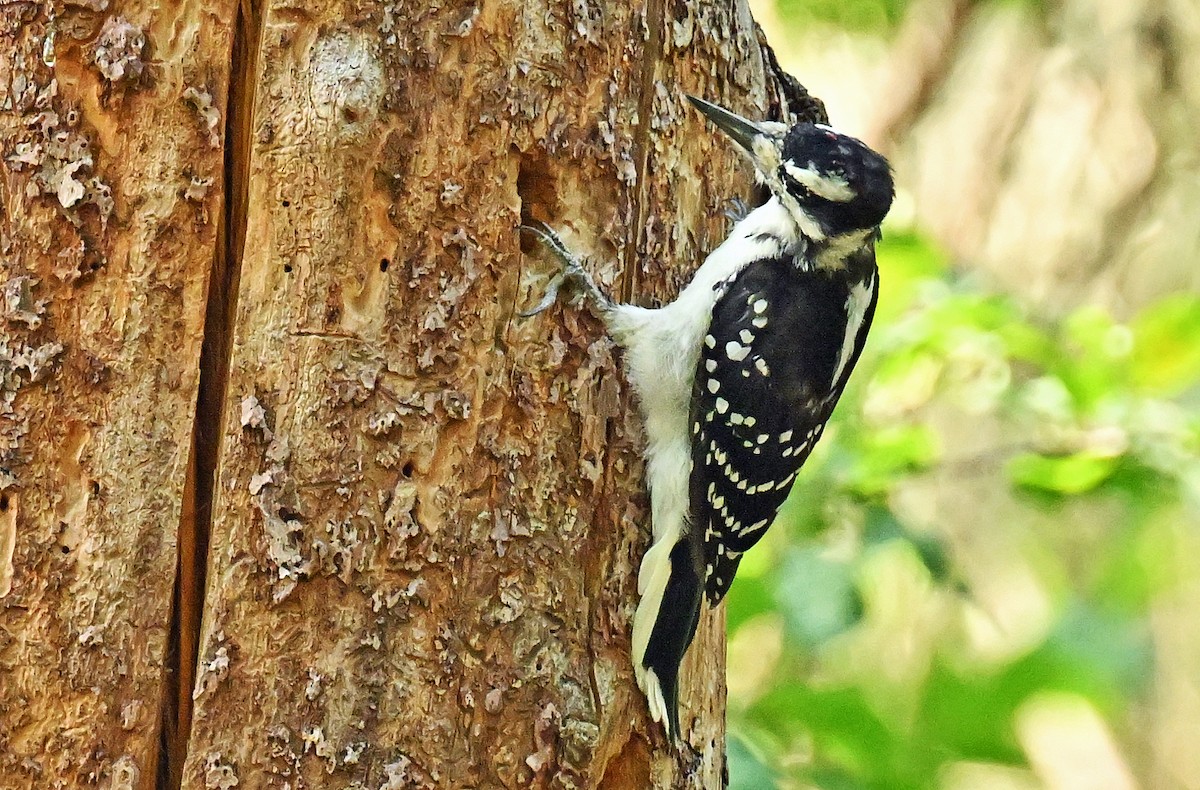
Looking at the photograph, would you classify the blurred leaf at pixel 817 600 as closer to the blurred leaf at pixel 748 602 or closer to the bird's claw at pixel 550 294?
the blurred leaf at pixel 748 602

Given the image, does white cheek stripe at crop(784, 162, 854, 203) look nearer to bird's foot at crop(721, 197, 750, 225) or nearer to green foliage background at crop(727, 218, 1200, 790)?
bird's foot at crop(721, 197, 750, 225)

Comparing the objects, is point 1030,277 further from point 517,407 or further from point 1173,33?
point 517,407

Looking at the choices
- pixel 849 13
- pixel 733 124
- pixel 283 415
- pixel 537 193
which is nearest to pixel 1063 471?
pixel 733 124

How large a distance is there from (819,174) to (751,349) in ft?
1.23

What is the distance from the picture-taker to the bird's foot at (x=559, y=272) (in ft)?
6.22

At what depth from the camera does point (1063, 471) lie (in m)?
2.95

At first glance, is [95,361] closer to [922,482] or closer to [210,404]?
[210,404]

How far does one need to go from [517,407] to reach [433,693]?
461 mm

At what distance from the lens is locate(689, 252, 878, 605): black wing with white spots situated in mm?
2275

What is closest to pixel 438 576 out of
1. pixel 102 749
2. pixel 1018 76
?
pixel 102 749

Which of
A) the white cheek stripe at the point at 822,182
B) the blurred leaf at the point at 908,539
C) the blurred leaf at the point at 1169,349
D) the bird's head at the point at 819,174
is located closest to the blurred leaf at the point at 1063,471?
the blurred leaf at the point at 1169,349

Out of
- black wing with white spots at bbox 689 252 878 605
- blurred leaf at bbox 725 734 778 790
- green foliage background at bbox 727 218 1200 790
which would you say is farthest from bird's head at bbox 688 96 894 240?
blurred leaf at bbox 725 734 778 790

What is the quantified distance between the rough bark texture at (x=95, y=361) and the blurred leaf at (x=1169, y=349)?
238 cm

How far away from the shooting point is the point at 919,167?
5648 mm
